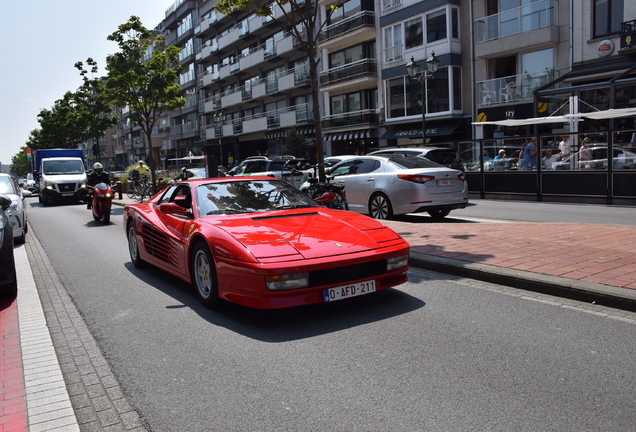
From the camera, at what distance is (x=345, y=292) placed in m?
4.88

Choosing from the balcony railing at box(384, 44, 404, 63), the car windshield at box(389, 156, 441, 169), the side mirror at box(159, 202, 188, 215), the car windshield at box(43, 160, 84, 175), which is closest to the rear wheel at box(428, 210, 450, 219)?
the car windshield at box(389, 156, 441, 169)

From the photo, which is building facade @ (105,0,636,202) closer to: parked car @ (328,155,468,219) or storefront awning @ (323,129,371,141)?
storefront awning @ (323,129,371,141)

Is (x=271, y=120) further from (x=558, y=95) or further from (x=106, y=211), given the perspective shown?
(x=106, y=211)

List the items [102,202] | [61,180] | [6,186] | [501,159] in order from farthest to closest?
[61,180]
[501,159]
[102,202]
[6,186]

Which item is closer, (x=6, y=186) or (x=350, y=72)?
(x=6, y=186)

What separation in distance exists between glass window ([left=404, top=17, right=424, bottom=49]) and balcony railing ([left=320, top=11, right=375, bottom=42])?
3.51 m

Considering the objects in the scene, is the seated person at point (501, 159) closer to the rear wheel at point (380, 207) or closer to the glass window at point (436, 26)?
the rear wheel at point (380, 207)

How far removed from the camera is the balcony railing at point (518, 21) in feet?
84.0

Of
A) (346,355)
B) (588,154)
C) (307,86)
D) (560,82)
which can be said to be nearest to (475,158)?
(588,154)

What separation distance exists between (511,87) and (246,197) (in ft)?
80.4

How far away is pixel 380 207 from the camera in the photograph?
12.2m

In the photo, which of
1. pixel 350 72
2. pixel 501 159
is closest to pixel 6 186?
pixel 501 159

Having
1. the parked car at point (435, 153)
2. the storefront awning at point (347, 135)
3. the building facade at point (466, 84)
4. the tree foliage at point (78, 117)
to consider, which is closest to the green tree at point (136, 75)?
the building facade at point (466, 84)

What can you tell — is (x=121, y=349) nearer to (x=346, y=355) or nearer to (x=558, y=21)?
(x=346, y=355)
